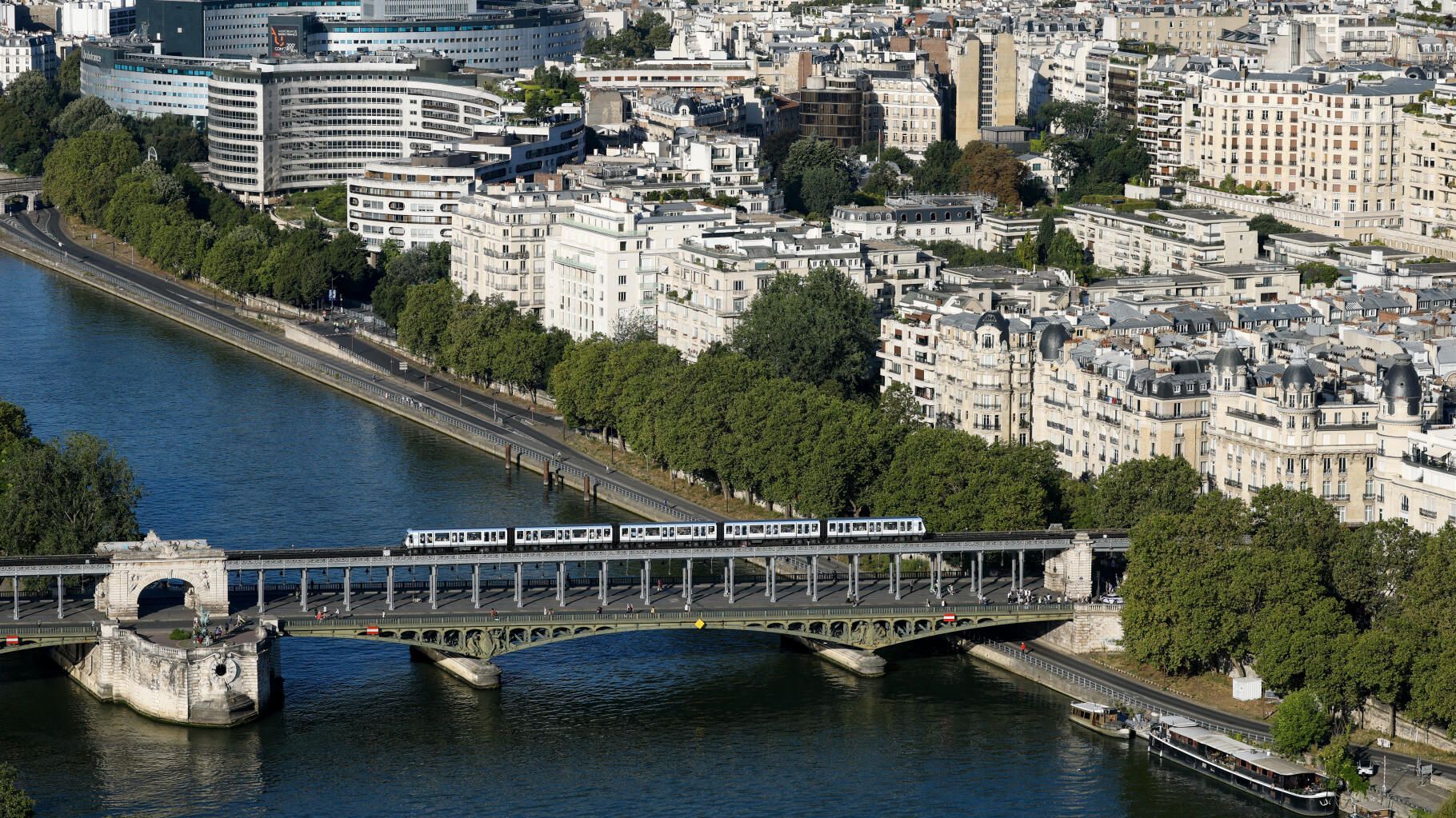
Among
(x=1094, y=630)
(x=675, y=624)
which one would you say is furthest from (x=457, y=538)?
(x=1094, y=630)

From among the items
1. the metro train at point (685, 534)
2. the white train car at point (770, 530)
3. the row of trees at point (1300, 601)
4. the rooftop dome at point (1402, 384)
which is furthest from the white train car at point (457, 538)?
the rooftop dome at point (1402, 384)

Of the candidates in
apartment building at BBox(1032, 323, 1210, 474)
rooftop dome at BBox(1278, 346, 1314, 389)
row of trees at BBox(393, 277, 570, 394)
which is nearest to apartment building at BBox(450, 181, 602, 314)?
row of trees at BBox(393, 277, 570, 394)

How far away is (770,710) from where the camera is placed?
107m

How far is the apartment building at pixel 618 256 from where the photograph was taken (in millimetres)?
159125

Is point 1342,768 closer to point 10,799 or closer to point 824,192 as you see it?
point 10,799

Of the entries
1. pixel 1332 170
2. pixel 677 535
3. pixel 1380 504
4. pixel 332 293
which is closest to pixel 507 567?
pixel 677 535

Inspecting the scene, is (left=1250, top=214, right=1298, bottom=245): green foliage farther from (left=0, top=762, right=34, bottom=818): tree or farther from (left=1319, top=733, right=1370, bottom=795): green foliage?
(left=0, top=762, right=34, bottom=818): tree

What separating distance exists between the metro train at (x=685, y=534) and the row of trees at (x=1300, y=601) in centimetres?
940

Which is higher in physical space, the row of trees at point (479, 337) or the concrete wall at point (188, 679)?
the row of trees at point (479, 337)

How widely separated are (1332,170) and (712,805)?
96.9m

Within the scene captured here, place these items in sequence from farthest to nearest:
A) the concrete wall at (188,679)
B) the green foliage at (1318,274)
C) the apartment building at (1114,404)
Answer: the green foliage at (1318,274) → the apartment building at (1114,404) → the concrete wall at (188,679)

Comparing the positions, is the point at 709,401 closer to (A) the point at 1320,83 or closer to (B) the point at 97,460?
(B) the point at 97,460

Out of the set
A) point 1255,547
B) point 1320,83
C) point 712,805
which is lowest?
point 712,805

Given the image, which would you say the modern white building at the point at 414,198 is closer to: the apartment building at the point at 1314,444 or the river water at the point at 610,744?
the river water at the point at 610,744
